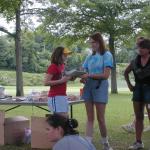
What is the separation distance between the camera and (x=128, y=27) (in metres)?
32.4

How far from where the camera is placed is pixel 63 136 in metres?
3.48

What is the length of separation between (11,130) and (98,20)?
25.9 metres

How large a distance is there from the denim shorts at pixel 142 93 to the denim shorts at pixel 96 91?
492 millimetres

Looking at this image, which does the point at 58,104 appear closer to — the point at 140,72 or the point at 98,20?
the point at 140,72

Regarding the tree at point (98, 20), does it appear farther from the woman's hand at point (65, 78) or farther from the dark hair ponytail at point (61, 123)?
the dark hair ponytail at point (61, 123)

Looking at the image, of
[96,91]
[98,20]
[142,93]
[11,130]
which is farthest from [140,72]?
[98,20]

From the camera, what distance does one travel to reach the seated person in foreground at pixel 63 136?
345 cm

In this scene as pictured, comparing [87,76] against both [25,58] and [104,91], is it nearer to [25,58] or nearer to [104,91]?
[104,91]

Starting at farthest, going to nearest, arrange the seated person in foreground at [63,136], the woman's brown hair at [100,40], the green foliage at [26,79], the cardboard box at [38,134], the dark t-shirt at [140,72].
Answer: the green foliage at [26,79] < the cardboard box at [38,134] < the dark t-shirt at [140,72] < the woman's brown hair at [100,40] < the seated person in foreground at [63,136]

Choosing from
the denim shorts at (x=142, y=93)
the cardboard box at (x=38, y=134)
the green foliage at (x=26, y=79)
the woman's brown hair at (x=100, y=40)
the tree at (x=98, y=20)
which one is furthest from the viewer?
the green foliage at (x=26, y=79)

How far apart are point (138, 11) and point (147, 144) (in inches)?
1012

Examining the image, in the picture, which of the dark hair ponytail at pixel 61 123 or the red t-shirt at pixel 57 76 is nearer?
the dark hair ponytail at pixel 61 123

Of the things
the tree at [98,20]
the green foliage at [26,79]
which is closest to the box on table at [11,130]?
the tree at [98,20]

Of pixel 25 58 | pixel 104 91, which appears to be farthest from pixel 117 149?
pixel 25 58
